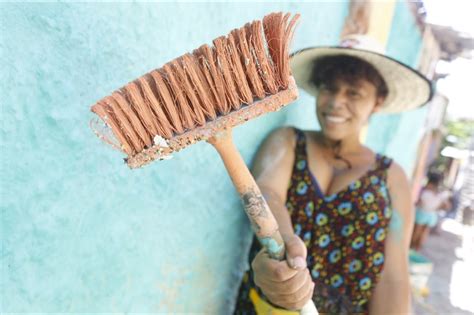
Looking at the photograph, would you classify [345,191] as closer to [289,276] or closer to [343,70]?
[343,70]

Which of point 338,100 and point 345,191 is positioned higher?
point 338,100

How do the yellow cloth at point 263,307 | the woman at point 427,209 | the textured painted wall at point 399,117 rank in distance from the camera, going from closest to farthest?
the yellow cloth at point 263,307 → the textured painted wall at point 399,117 → the woman at point 427,209

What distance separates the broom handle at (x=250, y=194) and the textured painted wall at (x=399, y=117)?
2828mm

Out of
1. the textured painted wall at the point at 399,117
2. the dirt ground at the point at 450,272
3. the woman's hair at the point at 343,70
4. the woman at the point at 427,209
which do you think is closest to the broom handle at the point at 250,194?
the woman's hair at the point at 343,70

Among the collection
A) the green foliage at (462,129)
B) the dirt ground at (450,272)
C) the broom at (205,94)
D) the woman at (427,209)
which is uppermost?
the broom at (205,94)

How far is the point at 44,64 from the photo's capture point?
0.89 meters

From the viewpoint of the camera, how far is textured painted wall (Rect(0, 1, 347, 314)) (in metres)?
0.88

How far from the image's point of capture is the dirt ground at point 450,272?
4641mm

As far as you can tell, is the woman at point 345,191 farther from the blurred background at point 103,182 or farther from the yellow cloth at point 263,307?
the blurred background at point 103,182

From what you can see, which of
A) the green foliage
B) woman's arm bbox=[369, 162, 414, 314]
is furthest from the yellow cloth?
the green foliage

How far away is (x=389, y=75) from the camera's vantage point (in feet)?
6.28

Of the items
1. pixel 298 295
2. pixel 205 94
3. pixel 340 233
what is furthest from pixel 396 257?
pixel 205 94

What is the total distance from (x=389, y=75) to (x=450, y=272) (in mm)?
5435

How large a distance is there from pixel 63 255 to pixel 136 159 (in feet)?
1.31
